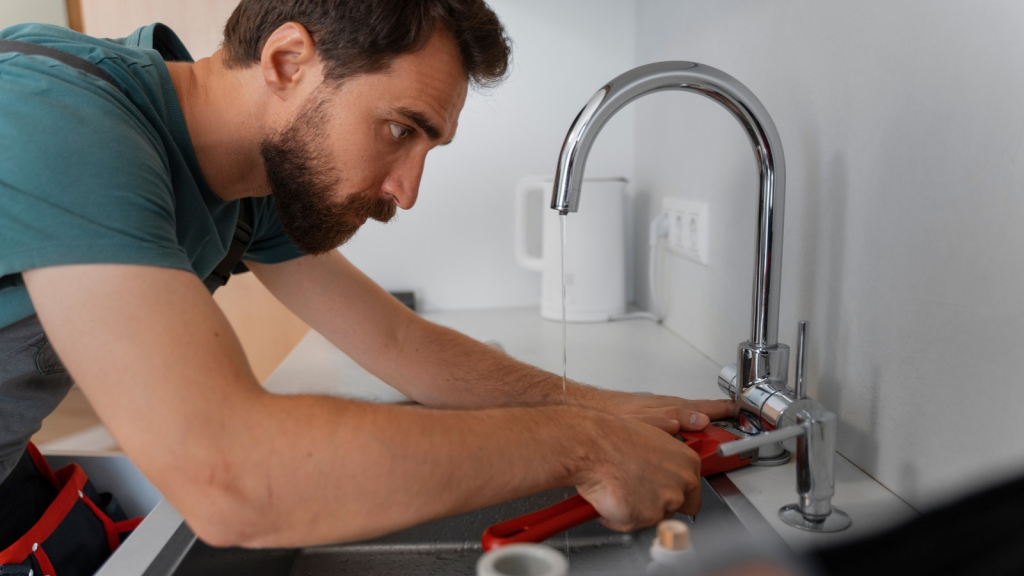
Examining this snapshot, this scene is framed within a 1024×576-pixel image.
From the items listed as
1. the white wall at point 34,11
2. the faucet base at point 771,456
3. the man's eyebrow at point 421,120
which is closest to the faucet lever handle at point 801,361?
the faucet base at point 771,456

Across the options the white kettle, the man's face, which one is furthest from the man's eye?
the white kettle

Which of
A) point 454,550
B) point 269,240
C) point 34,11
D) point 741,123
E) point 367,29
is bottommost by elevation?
point 454,550

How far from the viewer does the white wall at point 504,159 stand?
1549mm

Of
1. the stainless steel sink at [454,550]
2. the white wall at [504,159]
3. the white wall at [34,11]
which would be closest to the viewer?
the stainless steel sink at [454,550]

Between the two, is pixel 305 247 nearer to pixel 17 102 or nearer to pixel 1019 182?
pixel 17 102

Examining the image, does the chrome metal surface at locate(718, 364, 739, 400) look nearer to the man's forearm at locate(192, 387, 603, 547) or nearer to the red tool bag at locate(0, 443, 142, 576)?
the man's forearm at locate(192, 387, 603, 547)

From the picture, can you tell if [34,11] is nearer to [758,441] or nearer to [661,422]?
[661,422]

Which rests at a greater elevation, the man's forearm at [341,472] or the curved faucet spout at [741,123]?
the curved faucet spout at [741,123]

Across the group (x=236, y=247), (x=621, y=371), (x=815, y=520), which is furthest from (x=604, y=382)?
(x=236, y=247)

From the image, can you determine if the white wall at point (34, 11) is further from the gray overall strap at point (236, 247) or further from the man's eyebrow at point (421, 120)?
the man's eyebrow at point (421, 120)

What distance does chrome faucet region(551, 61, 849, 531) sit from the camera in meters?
0.60

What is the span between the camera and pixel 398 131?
2.70 feet

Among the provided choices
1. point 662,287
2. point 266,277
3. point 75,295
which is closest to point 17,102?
point 75,295

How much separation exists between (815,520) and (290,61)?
0.71m
